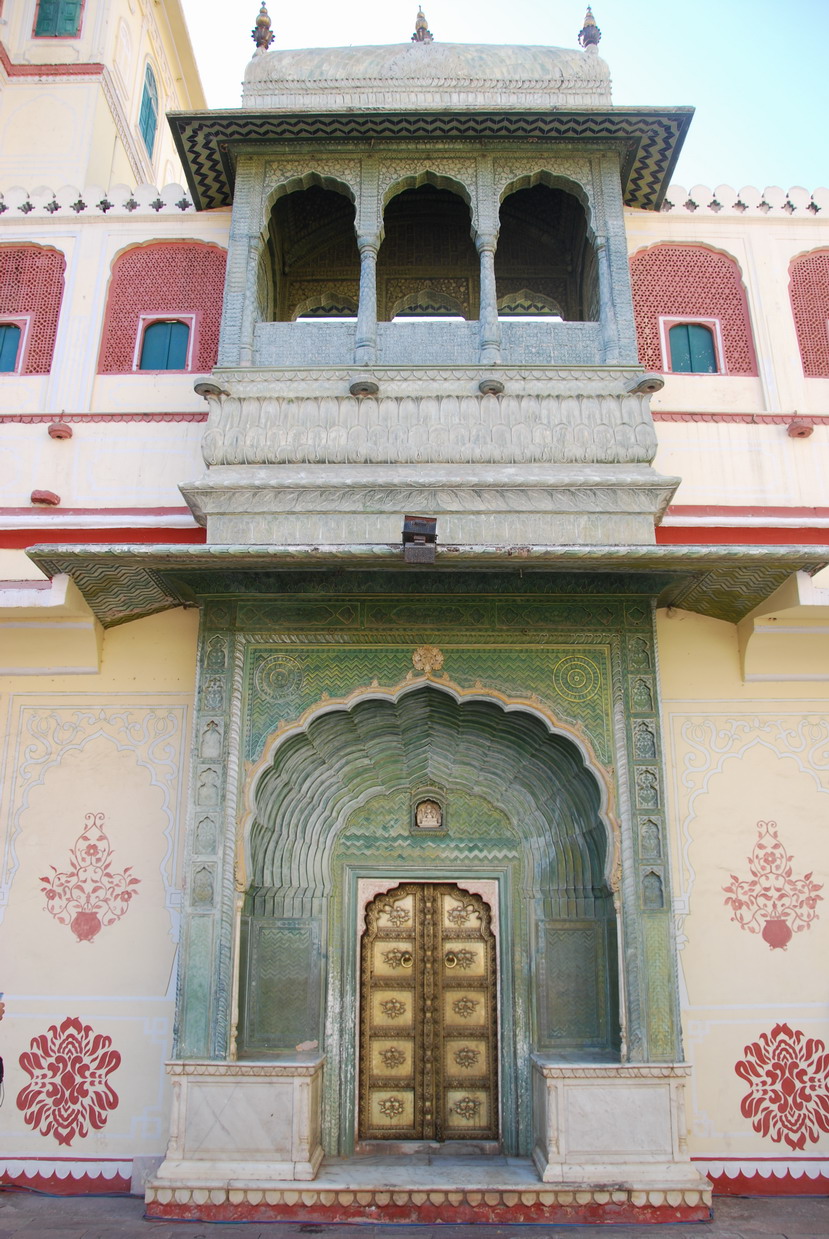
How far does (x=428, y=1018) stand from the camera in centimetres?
732

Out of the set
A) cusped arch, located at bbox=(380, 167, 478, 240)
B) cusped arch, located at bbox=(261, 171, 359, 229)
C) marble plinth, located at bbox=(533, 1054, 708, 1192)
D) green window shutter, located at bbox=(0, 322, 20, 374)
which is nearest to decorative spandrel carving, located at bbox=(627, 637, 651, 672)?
marble plinth, located at bbox=(533, 1054, 708, 1192)

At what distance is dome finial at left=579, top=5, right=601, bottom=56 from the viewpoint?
893 cm

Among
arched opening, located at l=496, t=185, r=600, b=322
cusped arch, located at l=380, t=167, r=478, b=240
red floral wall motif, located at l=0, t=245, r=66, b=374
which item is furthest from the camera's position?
arched opening, located at l=496, t=185, r=600, b=322

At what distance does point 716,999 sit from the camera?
273 inches

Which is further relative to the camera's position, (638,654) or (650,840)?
(638,654)

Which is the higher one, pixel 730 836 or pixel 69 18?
pixel 69 18

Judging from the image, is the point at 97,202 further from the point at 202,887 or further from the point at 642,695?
the point at 642,695

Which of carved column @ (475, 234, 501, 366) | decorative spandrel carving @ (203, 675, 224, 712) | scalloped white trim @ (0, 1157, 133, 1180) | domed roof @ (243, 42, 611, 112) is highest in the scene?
domed roof @ (243, 42, 611, 112)

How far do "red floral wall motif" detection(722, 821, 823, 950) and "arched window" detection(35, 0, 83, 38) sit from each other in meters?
11.8

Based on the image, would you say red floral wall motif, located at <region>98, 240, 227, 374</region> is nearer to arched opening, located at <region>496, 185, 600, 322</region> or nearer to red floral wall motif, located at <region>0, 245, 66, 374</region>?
→ red floral wall motif, located at <region>0, 245, 66, 374</region>

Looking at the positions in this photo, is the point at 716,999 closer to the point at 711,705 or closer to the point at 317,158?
the point at 711,705

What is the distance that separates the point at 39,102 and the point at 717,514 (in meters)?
9.05

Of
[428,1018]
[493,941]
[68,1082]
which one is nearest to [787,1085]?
[493,941]

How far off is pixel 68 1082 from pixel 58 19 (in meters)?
11.7
